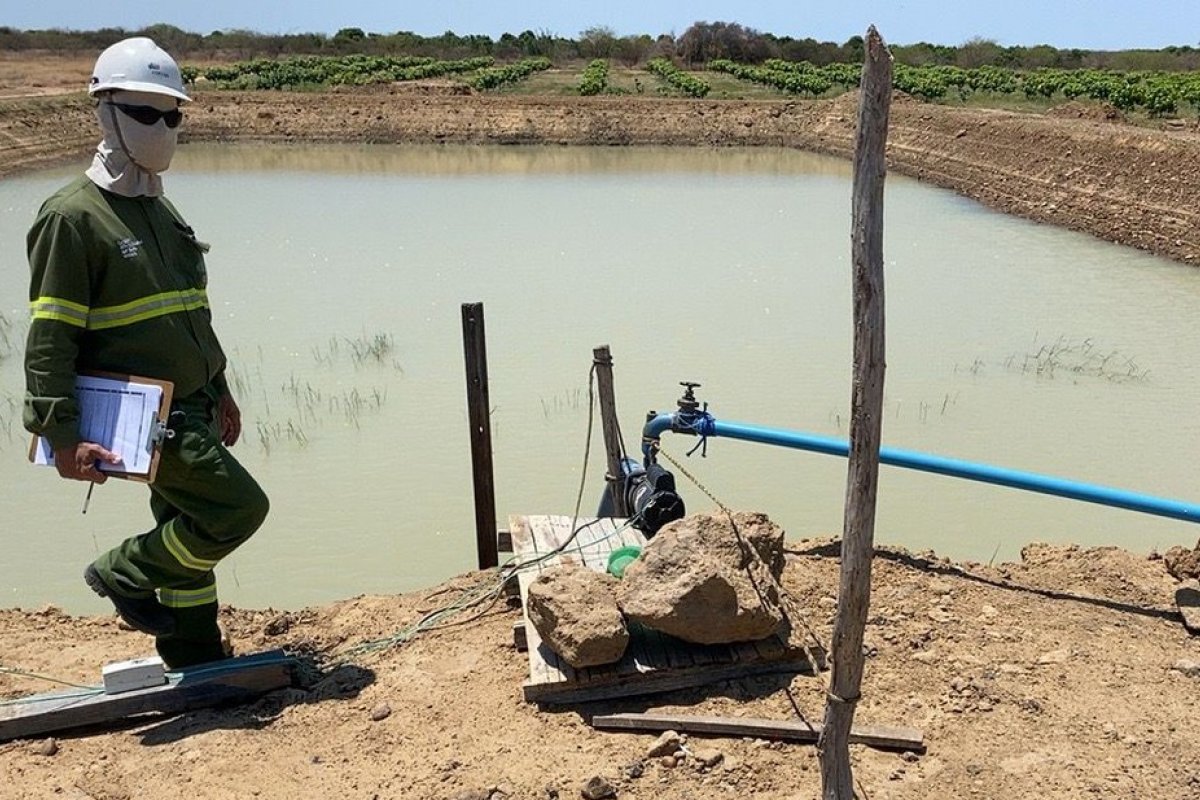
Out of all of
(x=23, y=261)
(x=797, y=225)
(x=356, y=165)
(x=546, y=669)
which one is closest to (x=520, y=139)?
(x=356, y=165)

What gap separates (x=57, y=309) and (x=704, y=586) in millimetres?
2016

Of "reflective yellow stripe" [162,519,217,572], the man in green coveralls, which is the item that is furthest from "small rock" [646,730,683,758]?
"reflective yellow stripe" [162,519,217,572]

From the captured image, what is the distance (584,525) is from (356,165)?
19.9 meters

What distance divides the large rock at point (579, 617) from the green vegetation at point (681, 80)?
33.2m

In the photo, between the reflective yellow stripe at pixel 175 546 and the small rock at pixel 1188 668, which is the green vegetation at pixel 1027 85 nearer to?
the small rock at pixel 1188 668

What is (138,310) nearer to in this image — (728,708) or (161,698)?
(161,698)

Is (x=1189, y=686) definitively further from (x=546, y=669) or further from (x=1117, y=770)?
(x=546, y=669)

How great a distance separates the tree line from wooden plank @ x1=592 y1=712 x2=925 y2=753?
52521 mm

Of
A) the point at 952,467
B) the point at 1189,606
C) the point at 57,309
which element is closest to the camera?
the point at 57,309

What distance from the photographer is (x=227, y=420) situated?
11.3ft

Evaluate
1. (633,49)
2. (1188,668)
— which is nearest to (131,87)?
(1188,668)

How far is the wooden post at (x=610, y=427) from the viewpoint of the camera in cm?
448

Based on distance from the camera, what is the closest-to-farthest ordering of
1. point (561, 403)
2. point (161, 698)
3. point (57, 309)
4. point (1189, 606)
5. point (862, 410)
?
point (862, 410) → point (57, 309) → point (161, 698) → point (1189, 606) → point (561, 403)

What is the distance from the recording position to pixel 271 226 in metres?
14.1
